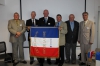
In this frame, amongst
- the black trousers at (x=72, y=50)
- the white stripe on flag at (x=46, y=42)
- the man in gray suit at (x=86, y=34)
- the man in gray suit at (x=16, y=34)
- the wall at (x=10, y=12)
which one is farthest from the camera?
the wall at (x=10, y=12)

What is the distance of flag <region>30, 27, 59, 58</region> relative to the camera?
13.1 feet

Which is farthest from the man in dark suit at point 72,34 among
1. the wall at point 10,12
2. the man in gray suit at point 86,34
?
the wall at point 10,12

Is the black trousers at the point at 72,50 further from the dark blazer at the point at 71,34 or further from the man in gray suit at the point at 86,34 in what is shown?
the man in gray suit at the point at 86,34

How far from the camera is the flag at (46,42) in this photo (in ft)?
13.1

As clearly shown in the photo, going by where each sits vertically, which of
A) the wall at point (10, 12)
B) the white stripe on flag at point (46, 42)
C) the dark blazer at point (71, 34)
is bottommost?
the white stripe on flag at point (46, 42)

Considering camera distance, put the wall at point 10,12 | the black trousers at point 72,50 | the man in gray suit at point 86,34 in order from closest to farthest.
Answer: the man in gray suit at point 86,34
the black trousers at point 72,50
the wall at point 10,12

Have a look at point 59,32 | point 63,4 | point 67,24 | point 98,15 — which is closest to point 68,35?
point 67,24

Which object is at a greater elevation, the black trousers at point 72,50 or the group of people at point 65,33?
the group of people at point 65,33

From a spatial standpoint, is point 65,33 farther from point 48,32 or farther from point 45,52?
point 45,52

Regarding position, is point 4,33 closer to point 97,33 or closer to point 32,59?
point 32,59

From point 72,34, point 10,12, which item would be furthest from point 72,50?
point 10,12

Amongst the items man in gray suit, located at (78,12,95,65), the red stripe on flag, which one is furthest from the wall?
the red stripe on flag

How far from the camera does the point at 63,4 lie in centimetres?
524

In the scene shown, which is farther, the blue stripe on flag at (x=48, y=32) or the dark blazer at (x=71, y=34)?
the dark blazer at (x=71, y=34)
